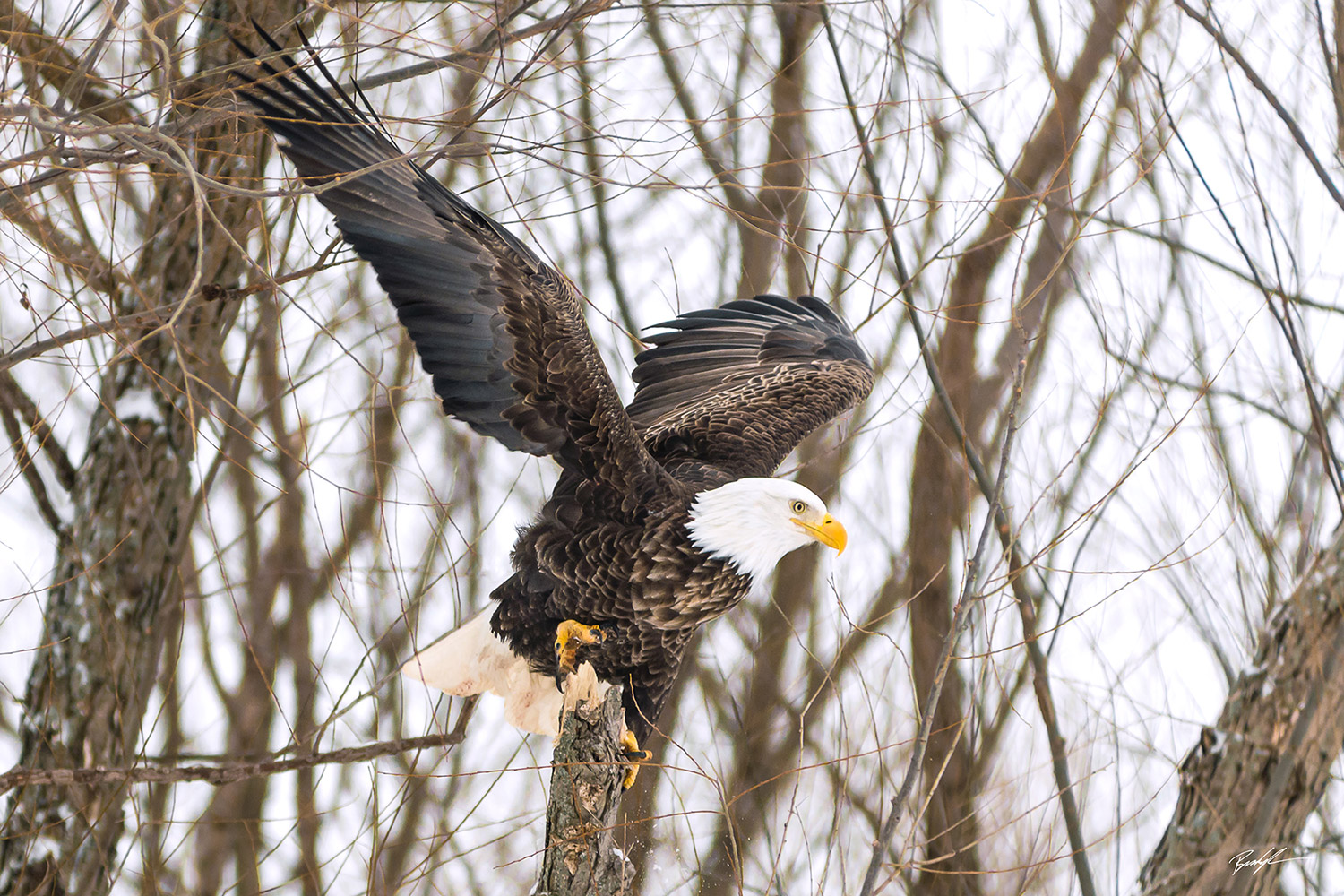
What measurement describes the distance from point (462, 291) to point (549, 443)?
0.43 meters

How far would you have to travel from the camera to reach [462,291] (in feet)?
9.04

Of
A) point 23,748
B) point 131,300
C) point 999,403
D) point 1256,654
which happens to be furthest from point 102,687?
point 999,403

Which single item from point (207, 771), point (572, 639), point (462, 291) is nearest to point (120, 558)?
point (207, 771)

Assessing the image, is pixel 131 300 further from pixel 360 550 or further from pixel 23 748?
pixel 360 550

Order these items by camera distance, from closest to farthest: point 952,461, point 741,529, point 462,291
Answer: point 462,291 < point 741,529 < point 952,461

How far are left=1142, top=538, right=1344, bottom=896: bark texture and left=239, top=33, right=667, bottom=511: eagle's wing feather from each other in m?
2.46

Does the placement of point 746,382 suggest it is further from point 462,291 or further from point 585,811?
point 585,811

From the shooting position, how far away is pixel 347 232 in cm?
268

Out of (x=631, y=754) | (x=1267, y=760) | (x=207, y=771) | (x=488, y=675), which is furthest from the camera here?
(x=1267, y=760)

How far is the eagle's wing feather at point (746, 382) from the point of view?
3.76 m

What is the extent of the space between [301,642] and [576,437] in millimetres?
5664
